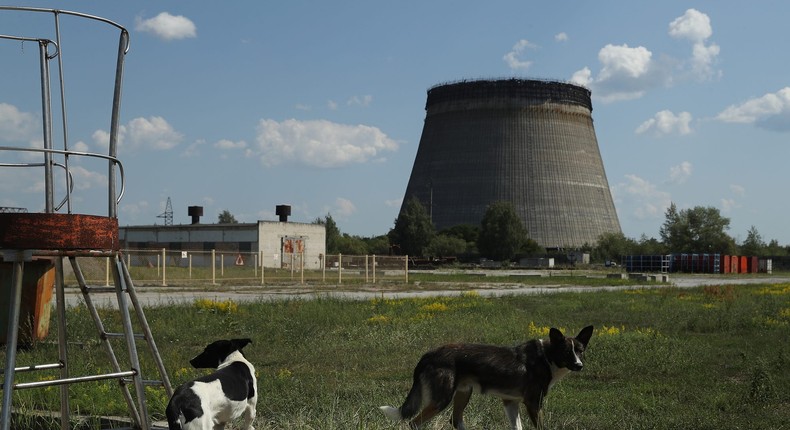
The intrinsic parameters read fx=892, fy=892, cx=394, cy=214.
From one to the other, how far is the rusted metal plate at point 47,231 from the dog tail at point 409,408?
221 centimetres

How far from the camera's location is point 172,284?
2950cm

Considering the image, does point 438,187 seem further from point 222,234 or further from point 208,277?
point 208,277

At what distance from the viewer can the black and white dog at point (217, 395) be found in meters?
4.41

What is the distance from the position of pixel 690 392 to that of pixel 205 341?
6.11 metres

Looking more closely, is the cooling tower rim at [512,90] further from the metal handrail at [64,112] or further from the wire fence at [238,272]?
the metal handrail at [64,112]

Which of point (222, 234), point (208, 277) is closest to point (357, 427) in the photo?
point (208, 277)

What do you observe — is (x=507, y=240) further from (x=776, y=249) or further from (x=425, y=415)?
(x=425, y=415)

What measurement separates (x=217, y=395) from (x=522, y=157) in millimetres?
74778

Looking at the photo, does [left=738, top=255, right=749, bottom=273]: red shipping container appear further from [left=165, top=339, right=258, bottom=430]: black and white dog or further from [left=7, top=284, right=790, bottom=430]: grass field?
[left=165, top=339, right=258, bottom=430]: black and white dog

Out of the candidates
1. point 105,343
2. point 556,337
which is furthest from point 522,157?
point 105,343

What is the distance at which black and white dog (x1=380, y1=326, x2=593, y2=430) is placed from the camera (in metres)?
5.53

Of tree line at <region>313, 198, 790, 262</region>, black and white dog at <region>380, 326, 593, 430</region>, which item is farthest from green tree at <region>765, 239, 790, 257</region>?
black and white dog at <region>380, 326, 593, 430</region>

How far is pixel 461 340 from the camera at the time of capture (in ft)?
37.7

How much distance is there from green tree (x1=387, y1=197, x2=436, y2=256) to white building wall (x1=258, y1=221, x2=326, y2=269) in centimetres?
1912
